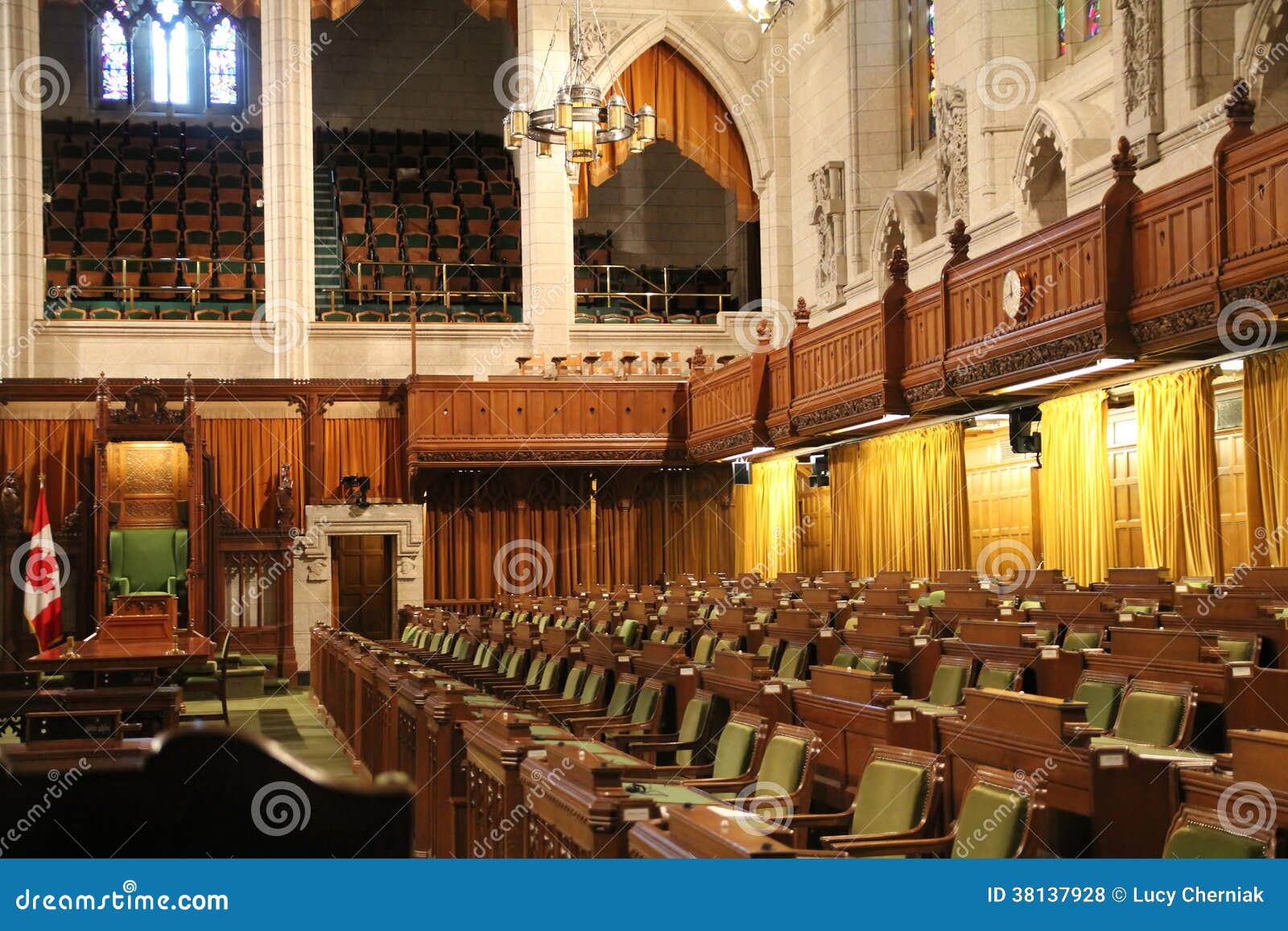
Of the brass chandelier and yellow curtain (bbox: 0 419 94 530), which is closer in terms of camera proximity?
the brass chandelier

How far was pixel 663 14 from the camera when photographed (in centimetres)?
2175

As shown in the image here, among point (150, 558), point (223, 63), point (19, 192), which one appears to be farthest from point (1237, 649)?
point (223, 63)

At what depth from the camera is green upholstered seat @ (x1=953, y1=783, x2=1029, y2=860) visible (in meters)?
3.37

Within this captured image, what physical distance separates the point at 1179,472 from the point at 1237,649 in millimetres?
5031

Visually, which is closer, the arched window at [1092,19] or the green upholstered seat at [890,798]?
the green upholstered seat at [890,798]

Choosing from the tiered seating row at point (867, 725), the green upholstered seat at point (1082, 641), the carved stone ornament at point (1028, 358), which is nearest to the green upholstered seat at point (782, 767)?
the tiered seating row at point (867, 725)

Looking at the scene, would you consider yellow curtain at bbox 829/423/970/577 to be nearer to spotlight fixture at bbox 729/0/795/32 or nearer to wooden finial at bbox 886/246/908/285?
wooden finial at bbox 886/246/908/285

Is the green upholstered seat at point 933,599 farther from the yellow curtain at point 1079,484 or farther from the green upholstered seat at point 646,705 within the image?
the green upholstered seat at point 646,705

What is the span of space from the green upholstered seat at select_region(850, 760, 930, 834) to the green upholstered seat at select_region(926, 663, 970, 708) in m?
1.80

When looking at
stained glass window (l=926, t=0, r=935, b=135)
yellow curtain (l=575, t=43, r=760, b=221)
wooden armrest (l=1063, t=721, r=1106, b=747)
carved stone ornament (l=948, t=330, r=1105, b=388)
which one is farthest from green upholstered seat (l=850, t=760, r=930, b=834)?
yellow curtain (l=575, t=43, r=760, b=221)

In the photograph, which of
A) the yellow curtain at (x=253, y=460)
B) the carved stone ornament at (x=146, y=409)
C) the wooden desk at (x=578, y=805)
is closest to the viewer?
the wooden desk at (x=578, y=805)

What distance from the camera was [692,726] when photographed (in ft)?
19.9

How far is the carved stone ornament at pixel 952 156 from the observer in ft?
52.3

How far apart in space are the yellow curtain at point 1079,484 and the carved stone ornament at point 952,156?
439 centimetres
